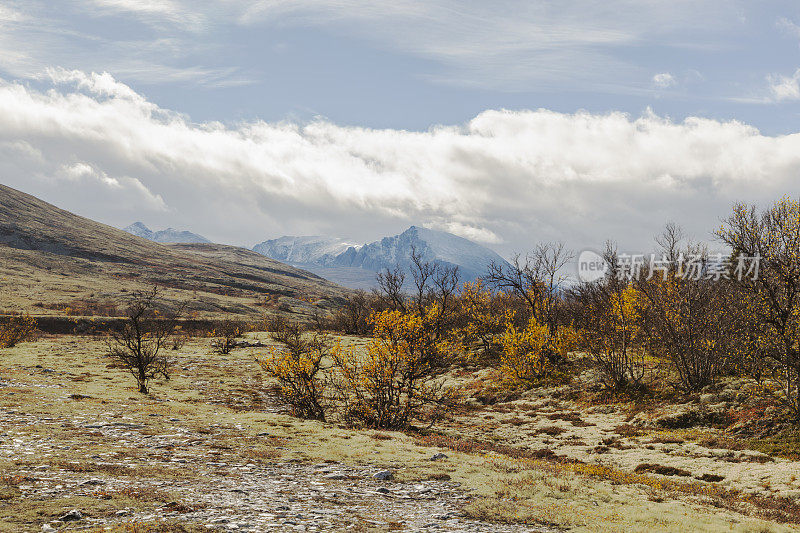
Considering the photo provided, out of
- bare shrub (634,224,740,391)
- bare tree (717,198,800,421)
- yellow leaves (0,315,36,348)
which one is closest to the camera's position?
bare tree (717,198,800,421)

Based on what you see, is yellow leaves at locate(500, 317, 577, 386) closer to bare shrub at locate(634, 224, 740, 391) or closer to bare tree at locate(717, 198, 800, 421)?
bare shrub at locate(634, 224, 740, 391)

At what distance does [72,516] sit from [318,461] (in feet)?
32.8

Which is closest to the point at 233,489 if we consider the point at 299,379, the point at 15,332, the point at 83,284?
the point at 299,379

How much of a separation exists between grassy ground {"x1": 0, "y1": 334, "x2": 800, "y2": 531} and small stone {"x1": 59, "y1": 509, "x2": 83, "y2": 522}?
0.27 meters

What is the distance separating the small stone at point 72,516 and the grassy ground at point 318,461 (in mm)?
274

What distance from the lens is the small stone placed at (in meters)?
9.23

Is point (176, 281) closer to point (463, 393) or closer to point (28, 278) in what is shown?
point (28, 278)

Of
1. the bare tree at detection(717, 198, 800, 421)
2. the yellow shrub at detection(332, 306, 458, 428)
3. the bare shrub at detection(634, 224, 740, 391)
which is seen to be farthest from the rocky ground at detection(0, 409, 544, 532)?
the bare shrub at detection(634, 224, 740, 391)

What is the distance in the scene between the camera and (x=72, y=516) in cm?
936

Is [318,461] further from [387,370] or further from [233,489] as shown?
[387,370]

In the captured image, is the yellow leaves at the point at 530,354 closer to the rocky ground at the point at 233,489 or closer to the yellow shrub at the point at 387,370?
the yellow shrub at the point at 387,370

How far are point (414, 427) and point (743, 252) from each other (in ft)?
78.3

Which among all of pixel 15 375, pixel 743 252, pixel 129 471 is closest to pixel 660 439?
pixel 743 252

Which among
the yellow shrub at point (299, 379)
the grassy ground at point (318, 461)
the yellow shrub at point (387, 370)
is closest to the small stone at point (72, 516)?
the grassy ground at point (318, 461)
